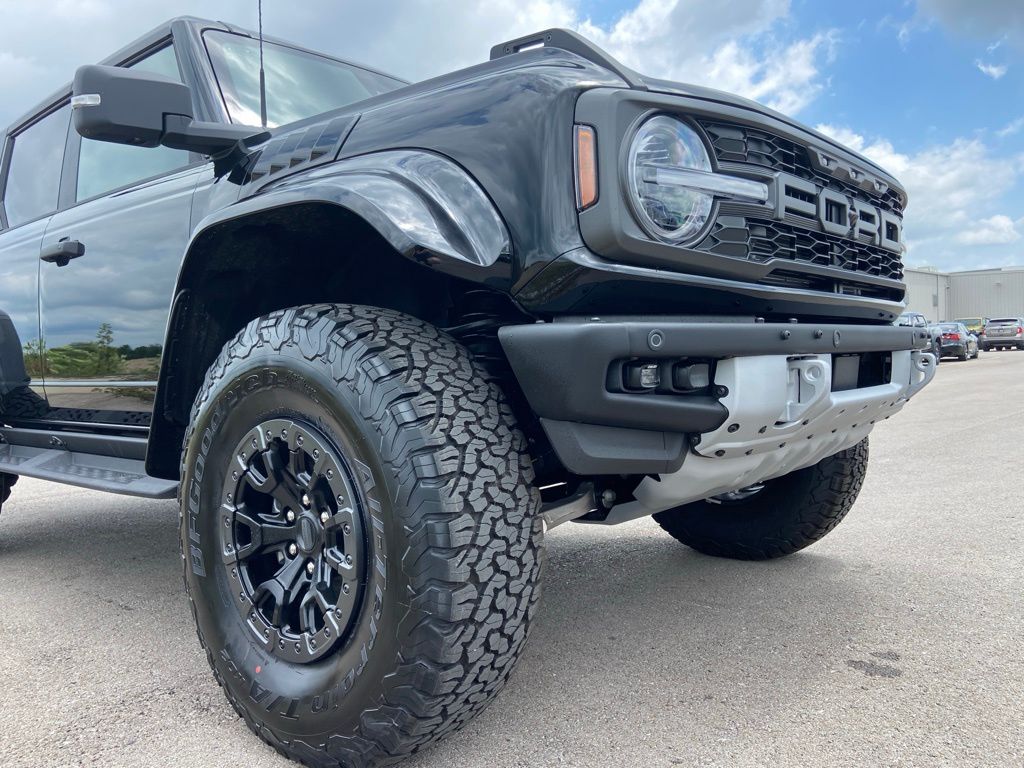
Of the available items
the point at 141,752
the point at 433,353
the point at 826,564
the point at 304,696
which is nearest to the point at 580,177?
the point at 433,353

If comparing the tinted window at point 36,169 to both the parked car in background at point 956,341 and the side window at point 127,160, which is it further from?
the parked car in background at point 956,341

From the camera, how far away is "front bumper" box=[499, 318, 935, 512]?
1.64 metres

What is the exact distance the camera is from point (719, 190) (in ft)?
6.01

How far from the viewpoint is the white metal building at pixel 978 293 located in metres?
58.5

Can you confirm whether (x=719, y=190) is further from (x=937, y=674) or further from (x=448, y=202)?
(x=937, y=674)

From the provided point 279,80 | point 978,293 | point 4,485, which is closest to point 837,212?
point 279,80

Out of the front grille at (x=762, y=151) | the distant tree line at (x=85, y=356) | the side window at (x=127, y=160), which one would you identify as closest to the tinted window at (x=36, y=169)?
the side window at (x=127, y=160)

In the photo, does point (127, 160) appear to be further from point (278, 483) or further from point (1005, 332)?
point (1005, 332)

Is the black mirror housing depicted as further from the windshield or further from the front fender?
the front fender

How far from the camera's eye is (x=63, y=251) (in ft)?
10.3

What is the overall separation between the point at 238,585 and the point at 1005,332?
39.2m

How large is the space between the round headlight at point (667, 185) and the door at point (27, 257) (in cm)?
280

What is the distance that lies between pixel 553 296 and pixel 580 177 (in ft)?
0.85

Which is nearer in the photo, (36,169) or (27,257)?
(27,257)
